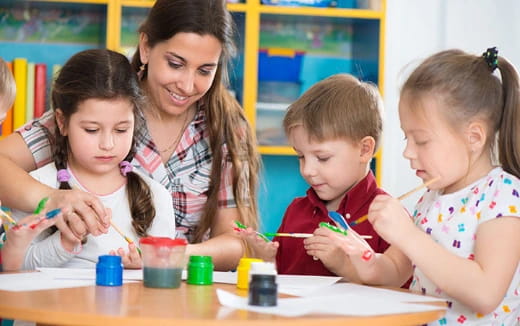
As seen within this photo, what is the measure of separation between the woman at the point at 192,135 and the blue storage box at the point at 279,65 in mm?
1088

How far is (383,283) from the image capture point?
1.63 metres

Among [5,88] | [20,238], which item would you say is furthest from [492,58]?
[5,88]

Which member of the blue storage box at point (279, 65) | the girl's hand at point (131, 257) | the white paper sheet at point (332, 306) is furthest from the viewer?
the blue storage box at point (279, 65)

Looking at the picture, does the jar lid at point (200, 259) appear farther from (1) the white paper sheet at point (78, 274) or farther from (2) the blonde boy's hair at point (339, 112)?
(2) the blonde boy's hair at point (339, 112)

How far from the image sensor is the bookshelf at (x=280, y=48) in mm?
3387

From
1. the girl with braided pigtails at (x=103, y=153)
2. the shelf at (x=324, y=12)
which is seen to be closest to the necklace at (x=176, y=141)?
the girl with braided pigtails at (x=103, y=153)

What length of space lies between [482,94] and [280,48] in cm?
210

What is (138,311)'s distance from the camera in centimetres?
115

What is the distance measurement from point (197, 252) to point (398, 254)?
572mm

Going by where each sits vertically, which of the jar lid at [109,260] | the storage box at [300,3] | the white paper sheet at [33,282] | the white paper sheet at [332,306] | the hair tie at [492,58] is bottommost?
the white paper sheet at [33,282]

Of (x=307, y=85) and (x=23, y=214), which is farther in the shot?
(x=307, y=85)

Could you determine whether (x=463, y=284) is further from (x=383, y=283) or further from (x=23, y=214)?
(x=23, y=214)

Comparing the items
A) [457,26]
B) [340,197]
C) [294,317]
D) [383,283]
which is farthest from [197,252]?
[457,26]

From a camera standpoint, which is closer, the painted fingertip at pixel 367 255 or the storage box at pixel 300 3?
the painted fingertip at pixel 367 255
